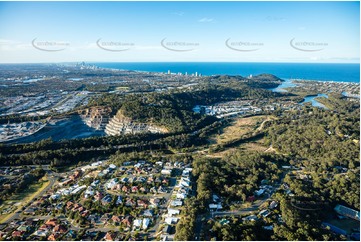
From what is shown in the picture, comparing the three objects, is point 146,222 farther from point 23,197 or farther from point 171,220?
point 23,197

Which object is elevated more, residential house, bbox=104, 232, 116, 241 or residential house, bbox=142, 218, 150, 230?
residential house, bbox=142, 218, 150, 230

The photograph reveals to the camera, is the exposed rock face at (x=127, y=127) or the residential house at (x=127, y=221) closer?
the residential house at (x=127, y=221)

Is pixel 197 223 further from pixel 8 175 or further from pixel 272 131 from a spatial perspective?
pixel 272 131

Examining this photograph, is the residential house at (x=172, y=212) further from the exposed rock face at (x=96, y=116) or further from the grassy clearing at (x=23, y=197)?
the exposed rock face at (x=96, y=116)

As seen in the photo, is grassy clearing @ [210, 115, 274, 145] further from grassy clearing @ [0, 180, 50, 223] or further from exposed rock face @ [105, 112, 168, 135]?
grassy clearing @ [0, 180, 50, 223]

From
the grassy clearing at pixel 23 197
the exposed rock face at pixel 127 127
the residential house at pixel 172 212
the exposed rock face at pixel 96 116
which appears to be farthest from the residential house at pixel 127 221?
the exposed rock face at pixel 96 116

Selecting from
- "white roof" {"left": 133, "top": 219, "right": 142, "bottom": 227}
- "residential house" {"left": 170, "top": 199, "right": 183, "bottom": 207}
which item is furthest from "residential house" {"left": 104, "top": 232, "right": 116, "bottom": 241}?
"residential house" {"left": 170, "top": 199, "right": 183, "bottom": 207}

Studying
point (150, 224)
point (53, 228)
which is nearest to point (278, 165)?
point (150, 224)
